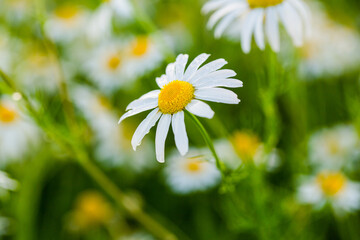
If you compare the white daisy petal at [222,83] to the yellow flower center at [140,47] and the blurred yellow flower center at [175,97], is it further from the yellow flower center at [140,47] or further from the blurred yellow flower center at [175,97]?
the yellow flower center at [140,47]

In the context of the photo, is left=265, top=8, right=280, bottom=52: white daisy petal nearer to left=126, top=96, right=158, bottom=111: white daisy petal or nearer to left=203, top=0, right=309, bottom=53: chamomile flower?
left=203, top=0, right=309, bottom=53: chamomile flower

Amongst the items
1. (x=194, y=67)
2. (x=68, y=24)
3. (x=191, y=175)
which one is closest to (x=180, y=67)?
(x=194, y=67)

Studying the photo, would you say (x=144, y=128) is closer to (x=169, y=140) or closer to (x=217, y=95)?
(x=217, y=95)

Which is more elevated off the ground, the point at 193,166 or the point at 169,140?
the point at 169,140

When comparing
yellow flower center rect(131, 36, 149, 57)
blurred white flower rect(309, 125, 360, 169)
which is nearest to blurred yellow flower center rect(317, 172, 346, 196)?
blurred white flower rect(309, 125, 360, 169)

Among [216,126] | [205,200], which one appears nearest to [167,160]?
[205,200]

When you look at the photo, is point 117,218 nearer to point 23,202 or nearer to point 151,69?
point 23,202

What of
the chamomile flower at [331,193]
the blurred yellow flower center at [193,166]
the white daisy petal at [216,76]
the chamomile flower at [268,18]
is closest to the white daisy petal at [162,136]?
the white daisy petal at [216,76]
